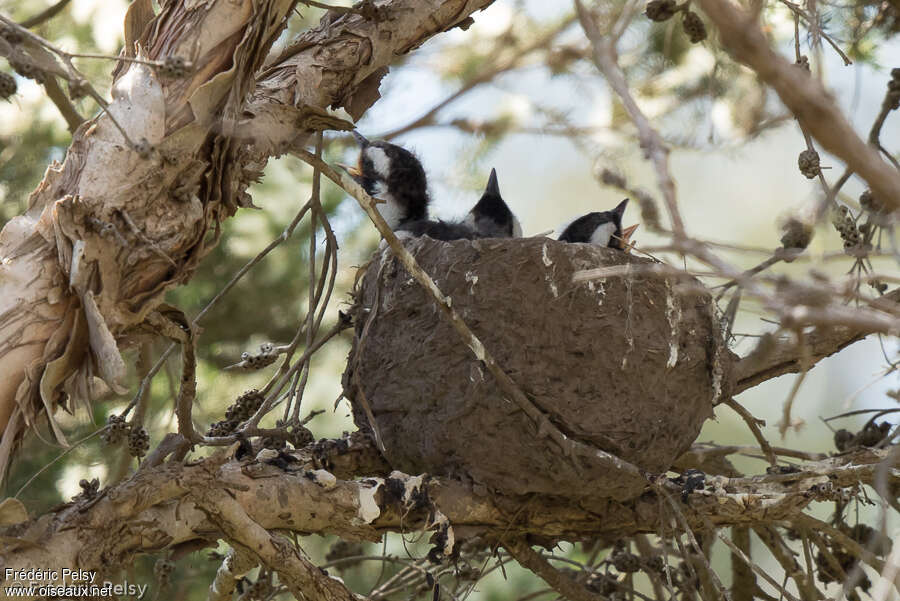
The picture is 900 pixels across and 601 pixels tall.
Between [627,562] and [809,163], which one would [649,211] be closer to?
[809,163]

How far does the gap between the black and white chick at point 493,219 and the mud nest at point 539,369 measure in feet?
3.44

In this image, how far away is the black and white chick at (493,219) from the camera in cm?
466

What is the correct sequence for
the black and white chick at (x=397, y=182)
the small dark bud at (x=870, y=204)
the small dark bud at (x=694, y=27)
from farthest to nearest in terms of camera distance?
the black and white chick at (x=397, y=182) → the small dark bud at (x=694, y=27) → the small dark bud at (x=870, y=204)

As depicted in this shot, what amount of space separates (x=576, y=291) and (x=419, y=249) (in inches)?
25.1

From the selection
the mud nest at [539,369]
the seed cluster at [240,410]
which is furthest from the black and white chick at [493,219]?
the seed cluster at [240,410]

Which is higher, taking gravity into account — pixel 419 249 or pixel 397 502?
pixel 419 249

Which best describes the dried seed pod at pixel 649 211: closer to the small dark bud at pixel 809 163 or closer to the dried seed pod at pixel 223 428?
the small dark bud at pixel 809 163

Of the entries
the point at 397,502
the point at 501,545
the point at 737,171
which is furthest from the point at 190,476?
Answer: the point at 737,171

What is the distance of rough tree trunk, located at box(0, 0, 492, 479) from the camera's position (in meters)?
2.38

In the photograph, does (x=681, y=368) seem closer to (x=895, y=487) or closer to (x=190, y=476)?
(x=895, y=487)

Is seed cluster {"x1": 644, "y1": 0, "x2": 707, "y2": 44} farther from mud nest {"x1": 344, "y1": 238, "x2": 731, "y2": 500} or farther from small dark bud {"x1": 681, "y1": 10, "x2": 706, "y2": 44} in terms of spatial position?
mud nest {"x1": 344, "y1": 238, "x2": 731, "y2": 500}

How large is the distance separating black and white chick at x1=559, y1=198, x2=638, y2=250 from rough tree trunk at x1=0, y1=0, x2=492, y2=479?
2168mm

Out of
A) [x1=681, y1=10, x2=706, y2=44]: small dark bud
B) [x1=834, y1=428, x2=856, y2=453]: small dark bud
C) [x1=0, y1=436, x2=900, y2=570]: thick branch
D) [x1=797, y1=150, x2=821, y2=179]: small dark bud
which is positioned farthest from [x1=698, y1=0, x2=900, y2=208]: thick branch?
[x1=834, y1=428, x2=856, y2=453]: small dark bud

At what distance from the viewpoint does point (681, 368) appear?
3.40 m
